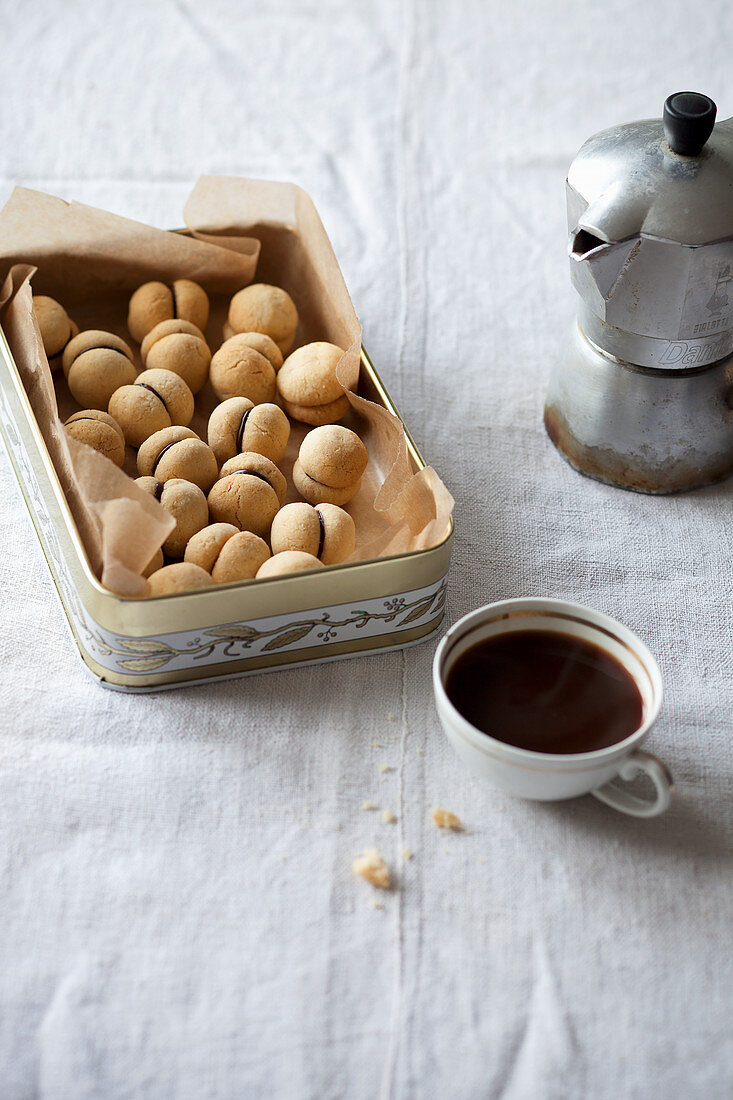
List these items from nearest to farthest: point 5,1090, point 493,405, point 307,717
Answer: point 5,1090 < point 307,717 < point 493,405

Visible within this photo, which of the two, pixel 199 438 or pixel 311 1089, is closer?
pixel 311 1089

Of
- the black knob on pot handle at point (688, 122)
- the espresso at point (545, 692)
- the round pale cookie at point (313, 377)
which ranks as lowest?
the espresso at point (545, 692)

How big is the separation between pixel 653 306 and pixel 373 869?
0.40 m

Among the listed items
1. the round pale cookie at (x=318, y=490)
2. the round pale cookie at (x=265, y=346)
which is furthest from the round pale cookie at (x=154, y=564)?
the round pale cookie at (x=265, y=346)

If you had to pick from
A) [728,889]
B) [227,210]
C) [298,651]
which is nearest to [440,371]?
[227,210]

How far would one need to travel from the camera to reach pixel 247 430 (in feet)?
2.49

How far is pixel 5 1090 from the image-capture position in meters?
0.50

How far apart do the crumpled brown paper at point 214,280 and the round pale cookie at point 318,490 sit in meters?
0.02

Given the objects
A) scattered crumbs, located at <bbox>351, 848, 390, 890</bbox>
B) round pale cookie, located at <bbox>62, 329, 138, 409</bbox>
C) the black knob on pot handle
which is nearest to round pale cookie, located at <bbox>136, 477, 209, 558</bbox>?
round pale cookie, located at <bbox>62, 329, 138, 409</bbox>

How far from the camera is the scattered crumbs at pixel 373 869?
58 centimetres

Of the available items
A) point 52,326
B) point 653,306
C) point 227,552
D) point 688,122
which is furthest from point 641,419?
point 52,326

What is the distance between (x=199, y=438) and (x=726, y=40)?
0.95 m

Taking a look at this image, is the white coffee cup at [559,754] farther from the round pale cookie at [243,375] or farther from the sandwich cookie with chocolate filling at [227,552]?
the round pale cookie at [243,375]

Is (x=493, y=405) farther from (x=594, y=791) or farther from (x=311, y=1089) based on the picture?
(x=311, y=1089)
